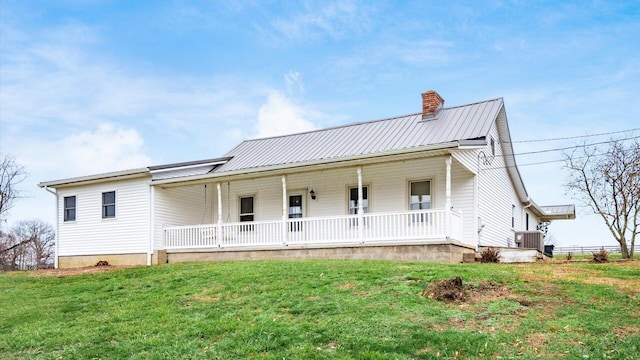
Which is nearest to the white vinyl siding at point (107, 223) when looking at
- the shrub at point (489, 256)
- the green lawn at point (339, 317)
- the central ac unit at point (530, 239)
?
the green lawn at point (339, 317)

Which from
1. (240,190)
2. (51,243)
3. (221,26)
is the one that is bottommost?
(51,243)

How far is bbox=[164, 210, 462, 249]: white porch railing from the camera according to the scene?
16.9 m

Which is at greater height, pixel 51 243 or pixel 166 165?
pixel 166 165

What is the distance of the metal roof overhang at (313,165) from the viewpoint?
16.3m

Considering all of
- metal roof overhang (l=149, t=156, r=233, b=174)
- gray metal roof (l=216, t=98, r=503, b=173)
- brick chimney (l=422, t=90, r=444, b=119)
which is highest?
brick chimney (l=422, t=90, r=444, b=119)

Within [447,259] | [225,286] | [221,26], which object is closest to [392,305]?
[225,286]

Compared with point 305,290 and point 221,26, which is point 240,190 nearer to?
point 221,26

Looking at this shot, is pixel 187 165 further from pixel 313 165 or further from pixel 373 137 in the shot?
pixel 373 137

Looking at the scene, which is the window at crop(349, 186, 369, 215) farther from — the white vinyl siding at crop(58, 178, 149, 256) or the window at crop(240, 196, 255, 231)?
the white vinyl siding at crop(58, 178, 149, 256)

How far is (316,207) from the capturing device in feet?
67.5

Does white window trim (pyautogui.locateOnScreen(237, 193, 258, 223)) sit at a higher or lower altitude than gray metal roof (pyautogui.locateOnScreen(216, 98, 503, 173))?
lower

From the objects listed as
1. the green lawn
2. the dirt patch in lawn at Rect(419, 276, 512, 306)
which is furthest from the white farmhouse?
the dirt patch in lawn at Rect(419, 276, 512, 306)

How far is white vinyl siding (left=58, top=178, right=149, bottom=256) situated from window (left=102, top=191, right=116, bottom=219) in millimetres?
136

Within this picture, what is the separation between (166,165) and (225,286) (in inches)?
377
